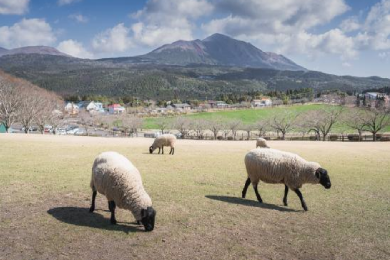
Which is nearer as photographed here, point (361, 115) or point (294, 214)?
point (294, 214)

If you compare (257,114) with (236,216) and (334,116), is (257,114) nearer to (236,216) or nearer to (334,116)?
(334,116)

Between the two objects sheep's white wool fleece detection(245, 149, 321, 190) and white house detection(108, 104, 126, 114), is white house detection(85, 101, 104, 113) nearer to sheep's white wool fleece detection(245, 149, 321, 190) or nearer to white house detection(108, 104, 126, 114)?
white house detection(108, 104, 126, 114)

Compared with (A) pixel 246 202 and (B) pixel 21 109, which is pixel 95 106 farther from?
(A) pixel 246 202

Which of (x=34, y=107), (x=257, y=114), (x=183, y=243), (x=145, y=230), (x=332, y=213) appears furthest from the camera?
(x=257, y=114)

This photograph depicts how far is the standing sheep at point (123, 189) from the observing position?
372 inches

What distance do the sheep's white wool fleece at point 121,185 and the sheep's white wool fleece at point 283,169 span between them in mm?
5384

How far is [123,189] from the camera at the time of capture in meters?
9.87

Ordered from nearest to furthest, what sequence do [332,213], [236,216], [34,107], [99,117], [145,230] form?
[145,230] < [236,216] < [332,213] < [34,107] < [99,117]

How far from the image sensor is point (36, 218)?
9.87 metres

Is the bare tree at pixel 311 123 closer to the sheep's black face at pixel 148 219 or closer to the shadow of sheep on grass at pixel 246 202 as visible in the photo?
the shadow of sheep on grass at pixel 246 202

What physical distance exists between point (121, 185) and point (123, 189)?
16cm

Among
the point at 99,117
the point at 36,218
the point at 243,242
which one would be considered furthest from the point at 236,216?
the point at 99,117

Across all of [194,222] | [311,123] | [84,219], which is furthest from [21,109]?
[311,123]

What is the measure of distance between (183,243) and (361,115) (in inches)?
3021
